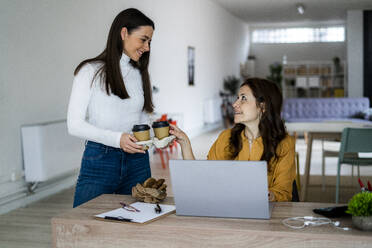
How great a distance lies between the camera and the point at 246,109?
210cm

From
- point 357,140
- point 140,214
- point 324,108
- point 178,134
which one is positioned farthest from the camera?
point 324,108

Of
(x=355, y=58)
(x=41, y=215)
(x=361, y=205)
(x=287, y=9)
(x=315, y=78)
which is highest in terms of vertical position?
(x=287, y=9)

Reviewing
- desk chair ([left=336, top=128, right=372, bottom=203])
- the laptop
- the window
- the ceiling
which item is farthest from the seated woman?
the window

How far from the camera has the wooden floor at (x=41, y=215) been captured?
3467 millimetres

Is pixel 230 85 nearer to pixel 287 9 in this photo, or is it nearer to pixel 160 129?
pixel 287 9

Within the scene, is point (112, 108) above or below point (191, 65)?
below

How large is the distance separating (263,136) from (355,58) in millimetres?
12109

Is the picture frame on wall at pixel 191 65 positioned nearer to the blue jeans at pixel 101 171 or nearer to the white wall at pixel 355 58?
the white wall at pixel 355 58

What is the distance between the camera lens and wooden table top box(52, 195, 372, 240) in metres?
1.30

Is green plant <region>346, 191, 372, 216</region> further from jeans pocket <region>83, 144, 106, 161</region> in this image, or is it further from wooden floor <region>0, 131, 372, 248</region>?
wooden floor <region>0, 131, 372, 248</region>

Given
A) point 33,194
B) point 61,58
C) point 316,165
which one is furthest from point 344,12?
point 33,194

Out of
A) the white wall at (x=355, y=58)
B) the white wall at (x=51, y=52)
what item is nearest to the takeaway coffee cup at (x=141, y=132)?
the white wall at (x=51, y=52)

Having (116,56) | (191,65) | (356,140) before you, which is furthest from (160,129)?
(191,65)

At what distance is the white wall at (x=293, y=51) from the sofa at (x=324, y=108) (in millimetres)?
7191
